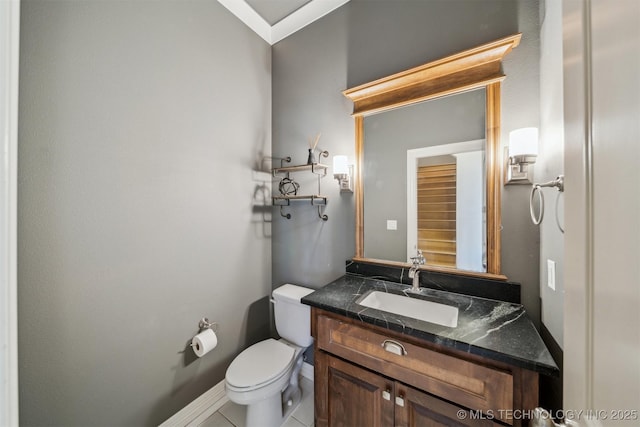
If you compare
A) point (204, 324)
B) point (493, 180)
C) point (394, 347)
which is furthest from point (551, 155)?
point (204, 324)

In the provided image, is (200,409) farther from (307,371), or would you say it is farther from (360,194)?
(360,194)

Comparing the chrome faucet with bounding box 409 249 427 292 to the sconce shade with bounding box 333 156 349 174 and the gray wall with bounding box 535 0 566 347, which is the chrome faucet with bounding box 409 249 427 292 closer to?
the gray wall with bounding box 535 0 566 347

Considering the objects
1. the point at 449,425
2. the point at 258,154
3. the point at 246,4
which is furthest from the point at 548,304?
the point at 246,4

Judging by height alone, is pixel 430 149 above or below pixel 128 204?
above

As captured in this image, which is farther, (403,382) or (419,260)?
(419,260)

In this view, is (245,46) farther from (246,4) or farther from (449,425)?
(449,425)

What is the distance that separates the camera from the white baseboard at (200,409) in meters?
1.43

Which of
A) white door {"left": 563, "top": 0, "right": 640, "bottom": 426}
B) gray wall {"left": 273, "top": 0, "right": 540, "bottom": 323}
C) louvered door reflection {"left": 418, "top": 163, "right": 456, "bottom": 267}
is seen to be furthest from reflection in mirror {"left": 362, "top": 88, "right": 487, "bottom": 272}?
white door {"left": 563, "top": 0, "right": 640, "bottom": 426}

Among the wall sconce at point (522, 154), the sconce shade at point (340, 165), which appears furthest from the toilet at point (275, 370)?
the wall sconce at point (522, 154)

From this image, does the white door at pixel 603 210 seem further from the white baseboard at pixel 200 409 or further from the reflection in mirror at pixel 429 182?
the white baseboard at pixel 200 409

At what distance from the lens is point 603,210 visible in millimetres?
391

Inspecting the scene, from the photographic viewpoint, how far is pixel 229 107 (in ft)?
5.66

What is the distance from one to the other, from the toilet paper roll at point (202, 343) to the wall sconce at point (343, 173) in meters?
1.30

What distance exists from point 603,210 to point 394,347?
2.82ft
